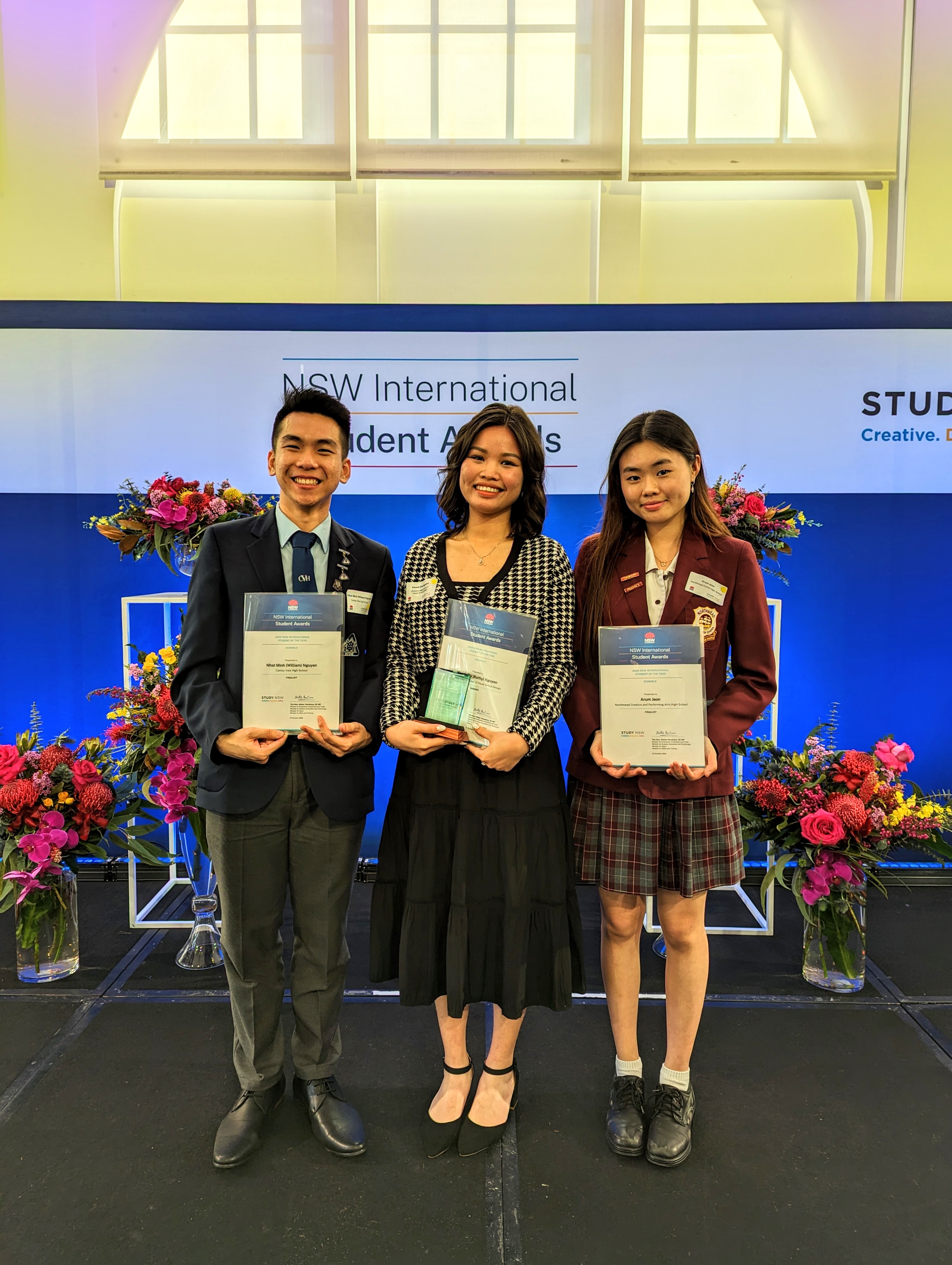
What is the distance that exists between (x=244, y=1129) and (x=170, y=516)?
187cm

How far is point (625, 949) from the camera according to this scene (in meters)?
1.84

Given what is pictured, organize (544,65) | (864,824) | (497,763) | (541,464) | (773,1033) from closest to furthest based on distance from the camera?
1. (497,763)
2. (541,464)
3. (773,1033)
4. (864,824)
5. (544,65)

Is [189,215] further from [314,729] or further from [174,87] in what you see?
[314,729]

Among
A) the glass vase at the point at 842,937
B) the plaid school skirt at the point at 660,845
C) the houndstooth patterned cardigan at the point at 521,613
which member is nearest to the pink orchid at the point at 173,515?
the houndstooth patterned cardigan at the point at 521,613

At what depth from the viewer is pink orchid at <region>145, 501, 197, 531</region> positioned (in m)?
2.67

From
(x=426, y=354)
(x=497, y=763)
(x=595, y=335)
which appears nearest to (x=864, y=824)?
(x=497, y=763)

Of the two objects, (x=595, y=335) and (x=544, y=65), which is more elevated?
(x=544, y=65)

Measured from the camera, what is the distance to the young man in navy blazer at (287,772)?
1.70 metres

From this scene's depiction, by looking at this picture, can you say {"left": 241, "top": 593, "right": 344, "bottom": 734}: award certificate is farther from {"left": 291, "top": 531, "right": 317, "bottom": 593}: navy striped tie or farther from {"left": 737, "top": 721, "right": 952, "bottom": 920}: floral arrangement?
{"left": 737, "top": 721, "right": 952, "bottom": 920}: floral arrangement

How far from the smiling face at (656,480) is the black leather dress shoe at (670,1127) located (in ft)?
4.54

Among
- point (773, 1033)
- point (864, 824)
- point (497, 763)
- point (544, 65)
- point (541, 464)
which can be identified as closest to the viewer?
point (497, 763)

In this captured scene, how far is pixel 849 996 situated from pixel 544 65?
12.9ft

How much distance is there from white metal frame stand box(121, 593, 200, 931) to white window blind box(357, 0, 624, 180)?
2.11 metres

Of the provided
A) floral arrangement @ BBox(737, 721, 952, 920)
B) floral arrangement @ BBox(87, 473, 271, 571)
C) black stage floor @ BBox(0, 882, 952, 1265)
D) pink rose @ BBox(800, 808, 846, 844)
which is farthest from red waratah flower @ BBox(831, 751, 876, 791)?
floral arrangement @ BBox(87, 473, 271, 571)
